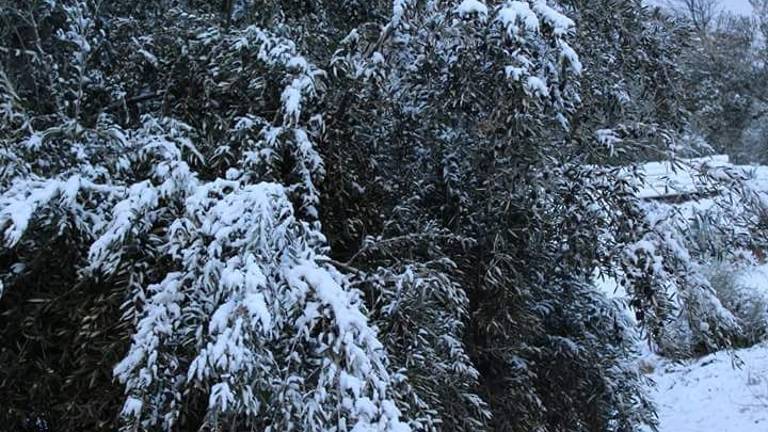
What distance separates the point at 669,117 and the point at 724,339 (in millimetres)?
1293

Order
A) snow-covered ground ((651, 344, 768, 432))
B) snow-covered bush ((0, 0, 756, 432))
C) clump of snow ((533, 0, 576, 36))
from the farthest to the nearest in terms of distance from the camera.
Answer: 1. snow-covered ground ((651, 344, 768, 432))
2. clump of snow ((533, 0, 576, 36))
3. snow-covered bush ((0, 0, 756, 432))

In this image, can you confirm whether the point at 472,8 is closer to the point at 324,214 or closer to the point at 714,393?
the point at 324,214

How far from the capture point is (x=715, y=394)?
6547 mm

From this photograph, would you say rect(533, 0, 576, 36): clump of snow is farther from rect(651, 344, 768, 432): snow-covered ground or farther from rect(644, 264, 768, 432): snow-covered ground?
rect(651, 344, 768, 432): snow-covered ground

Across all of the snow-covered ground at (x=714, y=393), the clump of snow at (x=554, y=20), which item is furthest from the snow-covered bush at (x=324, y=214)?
the snow-covered ground at (x=714, y=393)

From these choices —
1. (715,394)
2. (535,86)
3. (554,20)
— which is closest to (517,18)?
(554,20)

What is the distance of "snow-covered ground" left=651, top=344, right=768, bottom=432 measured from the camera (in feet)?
19.4

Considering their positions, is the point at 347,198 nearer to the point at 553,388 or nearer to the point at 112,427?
the point at 112,427

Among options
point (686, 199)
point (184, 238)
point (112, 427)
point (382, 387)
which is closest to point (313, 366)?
point (382, 387)

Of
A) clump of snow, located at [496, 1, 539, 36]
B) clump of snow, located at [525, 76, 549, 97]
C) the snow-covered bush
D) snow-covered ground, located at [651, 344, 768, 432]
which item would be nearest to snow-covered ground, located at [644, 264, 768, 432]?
snow-covered ground, located at [651, 344, 768, 432]

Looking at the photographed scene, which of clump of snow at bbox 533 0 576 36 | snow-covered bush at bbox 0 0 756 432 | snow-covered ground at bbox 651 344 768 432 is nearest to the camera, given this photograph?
Result: snow-covered bush at bbox 0 0 756 432

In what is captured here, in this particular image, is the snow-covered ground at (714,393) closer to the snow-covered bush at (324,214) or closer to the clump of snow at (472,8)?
the snow-covered bush at (324,214)

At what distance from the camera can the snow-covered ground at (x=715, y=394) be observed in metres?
5.93

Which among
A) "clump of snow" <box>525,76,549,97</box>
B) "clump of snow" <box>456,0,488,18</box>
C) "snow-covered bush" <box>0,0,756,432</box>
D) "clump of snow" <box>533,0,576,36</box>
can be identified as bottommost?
"snow-covered bush" <box>0,0,756,432</box>
